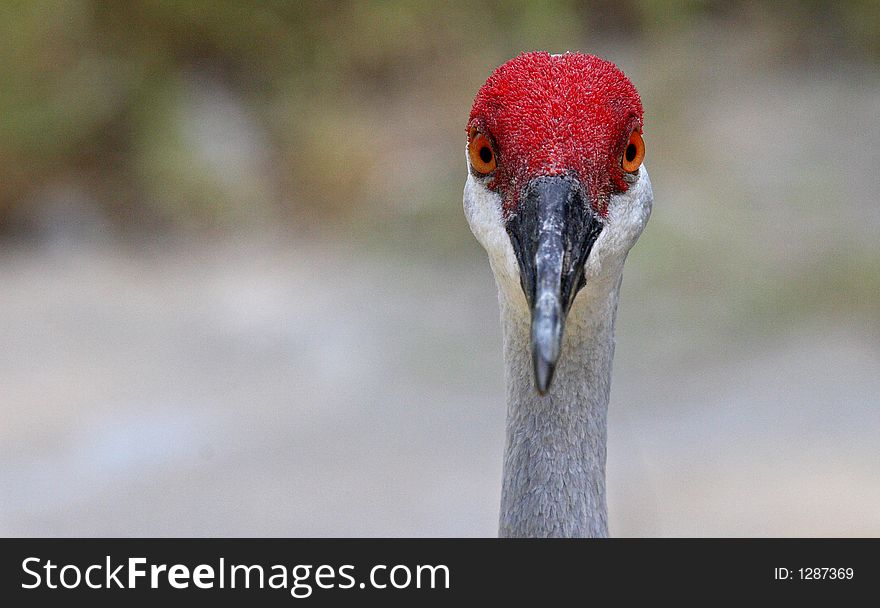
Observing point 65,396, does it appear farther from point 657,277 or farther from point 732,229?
point 732,229

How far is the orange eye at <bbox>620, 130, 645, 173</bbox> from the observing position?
2.24 meters

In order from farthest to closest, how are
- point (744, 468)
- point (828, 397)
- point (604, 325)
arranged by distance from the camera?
point (828, 397)
point (744, 468)
point (604, 325)

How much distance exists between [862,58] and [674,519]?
5.20 meters

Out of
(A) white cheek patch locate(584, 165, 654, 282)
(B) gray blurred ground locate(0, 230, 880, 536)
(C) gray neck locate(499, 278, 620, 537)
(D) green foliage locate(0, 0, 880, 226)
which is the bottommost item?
(C) gray neck locate(499, 278, 620, 537)

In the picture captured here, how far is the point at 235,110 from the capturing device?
7.49 m

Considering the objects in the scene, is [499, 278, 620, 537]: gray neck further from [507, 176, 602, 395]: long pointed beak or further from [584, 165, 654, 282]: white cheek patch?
[507, 176, 602, 395]: long pointed beak

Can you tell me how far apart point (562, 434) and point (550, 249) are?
547mm

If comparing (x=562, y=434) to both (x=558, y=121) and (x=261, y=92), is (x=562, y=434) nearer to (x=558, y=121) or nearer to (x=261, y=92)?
(x=558, y=121)

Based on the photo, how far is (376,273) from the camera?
6.56 meters

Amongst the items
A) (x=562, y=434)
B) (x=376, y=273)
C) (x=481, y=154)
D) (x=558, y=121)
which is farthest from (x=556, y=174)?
(x=376, y=273)

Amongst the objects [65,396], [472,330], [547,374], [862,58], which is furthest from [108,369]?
[862,58]

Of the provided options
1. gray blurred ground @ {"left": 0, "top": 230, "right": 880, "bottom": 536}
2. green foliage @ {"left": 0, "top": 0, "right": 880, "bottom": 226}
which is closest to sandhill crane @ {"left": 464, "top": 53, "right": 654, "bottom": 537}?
gray blurred ground @ {"left": 0, "top": 230, "right": 880, "bottom": 536}

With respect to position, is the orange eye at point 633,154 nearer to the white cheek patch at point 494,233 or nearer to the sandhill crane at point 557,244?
the sandhill crane at point 557,244

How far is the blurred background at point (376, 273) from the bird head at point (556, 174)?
6.89ft
